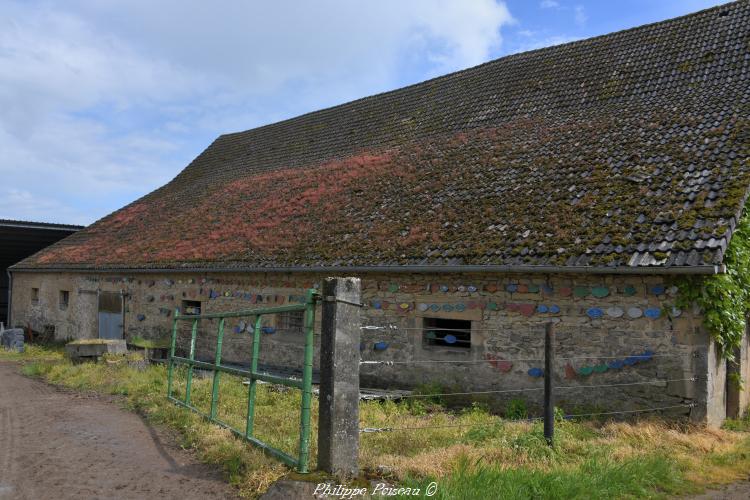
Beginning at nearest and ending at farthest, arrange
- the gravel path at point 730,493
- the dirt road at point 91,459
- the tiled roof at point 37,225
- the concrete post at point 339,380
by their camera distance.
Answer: the concrete post at point 339,380
the dirt road at point 91,459
the gravel path at point 730,493
the tiled roof at point 37,225

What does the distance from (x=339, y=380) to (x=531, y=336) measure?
14.9 feet

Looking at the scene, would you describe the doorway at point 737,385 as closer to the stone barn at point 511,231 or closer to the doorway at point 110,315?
the stone barn at point 511,231

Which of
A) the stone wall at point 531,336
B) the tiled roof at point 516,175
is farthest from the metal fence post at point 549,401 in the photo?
the tiled roof at point 516,175

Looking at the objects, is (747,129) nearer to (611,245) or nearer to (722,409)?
(611,245)

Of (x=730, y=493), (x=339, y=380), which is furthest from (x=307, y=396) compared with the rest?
(x=730, y=493)

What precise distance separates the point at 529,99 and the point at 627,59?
2.12m

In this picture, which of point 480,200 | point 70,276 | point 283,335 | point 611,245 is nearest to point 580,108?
point 480,200

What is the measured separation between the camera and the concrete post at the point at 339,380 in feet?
15.3

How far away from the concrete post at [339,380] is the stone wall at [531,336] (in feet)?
2.41

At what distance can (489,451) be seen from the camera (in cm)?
579

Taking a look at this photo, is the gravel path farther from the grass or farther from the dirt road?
the dirt road

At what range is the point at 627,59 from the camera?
12.9 metres

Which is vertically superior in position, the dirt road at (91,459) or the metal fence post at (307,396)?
the metal fence post at (307,396)

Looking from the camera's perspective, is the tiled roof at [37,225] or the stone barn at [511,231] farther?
the tiled roof at [37,225]
